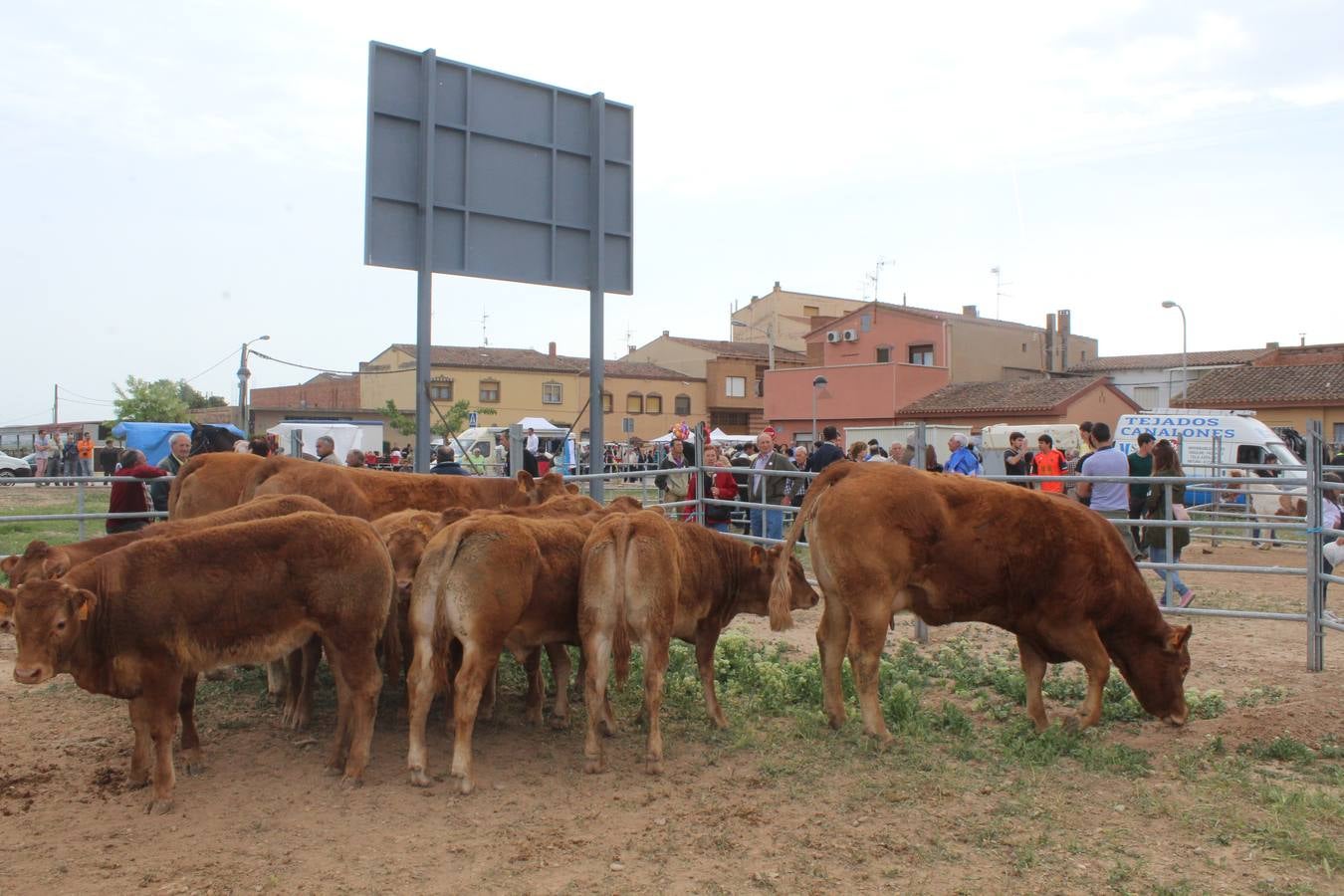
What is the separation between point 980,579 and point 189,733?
14.4 feet

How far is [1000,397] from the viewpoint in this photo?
42375 millimetres

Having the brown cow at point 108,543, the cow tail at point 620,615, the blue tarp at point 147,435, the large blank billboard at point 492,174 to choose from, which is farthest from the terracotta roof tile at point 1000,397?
the brown cow at point 108,543

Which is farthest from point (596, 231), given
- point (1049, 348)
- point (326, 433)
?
point (1049, 348)

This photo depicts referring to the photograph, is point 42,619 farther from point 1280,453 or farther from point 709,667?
point 1280,453

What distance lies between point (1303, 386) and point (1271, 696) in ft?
123

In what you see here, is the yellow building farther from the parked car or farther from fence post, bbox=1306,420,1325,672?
fence post, bbox=1306,420,1325,672

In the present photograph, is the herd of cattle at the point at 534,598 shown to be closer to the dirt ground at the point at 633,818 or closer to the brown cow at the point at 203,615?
the brown cow at the point at 203,615

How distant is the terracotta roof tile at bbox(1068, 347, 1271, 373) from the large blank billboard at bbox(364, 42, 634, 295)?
45348 millimetres

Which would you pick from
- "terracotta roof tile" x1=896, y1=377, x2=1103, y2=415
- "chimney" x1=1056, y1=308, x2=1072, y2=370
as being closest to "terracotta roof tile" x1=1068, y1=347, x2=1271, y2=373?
"chimney" x1=1056, y1=308, x2=1072, y2=370

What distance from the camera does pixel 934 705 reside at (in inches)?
263

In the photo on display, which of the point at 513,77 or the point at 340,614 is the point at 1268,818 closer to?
the point at 340,614

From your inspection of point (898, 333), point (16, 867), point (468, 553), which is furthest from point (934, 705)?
point (898, 333)

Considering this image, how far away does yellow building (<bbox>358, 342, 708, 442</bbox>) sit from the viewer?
56969mm

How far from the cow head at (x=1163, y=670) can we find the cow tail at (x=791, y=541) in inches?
79.8
